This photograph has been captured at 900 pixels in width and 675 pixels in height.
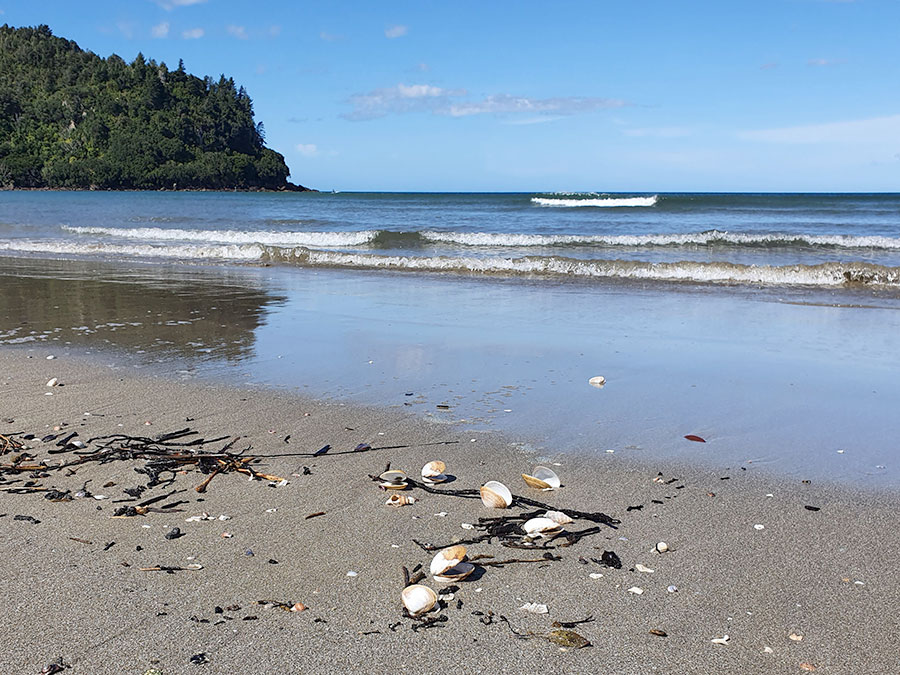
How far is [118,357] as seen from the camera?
619cm

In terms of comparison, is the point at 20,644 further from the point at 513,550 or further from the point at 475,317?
the point at 475,317

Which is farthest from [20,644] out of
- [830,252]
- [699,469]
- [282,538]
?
[830,252]

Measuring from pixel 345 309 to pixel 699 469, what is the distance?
5907 mm

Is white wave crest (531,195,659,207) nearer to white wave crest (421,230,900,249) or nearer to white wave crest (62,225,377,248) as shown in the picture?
white wave crest (421,230,900,249)

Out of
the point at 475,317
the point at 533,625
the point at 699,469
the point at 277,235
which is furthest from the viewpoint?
the point at 277,235

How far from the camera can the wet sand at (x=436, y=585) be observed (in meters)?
2.10

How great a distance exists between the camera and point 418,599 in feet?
7.61

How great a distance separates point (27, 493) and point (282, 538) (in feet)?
4.15

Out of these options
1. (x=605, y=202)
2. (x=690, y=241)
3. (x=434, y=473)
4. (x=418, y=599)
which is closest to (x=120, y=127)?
(x=605, y=202)

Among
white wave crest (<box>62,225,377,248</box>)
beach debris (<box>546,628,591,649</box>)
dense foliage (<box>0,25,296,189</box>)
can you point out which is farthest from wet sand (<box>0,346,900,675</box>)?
dense foliage (<box>0,25,296,189</box>)

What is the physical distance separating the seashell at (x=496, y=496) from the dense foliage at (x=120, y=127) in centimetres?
10312

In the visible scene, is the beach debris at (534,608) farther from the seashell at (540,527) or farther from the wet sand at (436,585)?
the seashell at (540,527)

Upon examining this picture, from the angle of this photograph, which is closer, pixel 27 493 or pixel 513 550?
pixel 513 550

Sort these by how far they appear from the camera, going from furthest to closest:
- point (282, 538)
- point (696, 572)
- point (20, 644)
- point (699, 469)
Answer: point (699, 469) → point (282, 538) → point (696, 572) → point (20, 644)
